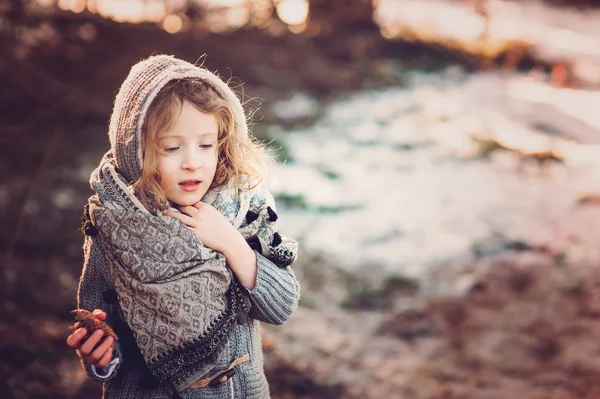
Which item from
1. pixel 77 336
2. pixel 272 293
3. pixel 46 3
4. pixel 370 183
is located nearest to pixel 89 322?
pixel 77 336

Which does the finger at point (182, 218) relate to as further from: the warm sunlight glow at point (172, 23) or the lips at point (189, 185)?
the warm sunlight glow at point (172, 23)

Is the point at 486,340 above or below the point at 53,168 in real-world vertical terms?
below

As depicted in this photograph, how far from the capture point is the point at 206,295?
1.52 meters

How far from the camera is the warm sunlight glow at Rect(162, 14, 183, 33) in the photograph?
8.08 meters

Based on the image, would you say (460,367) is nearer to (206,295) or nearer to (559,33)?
(206,295)

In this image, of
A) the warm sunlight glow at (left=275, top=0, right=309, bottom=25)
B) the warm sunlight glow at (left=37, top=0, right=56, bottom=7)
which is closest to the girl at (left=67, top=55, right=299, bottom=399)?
the warm sunlight glow at (left=37, top=0, right=56, bottom=7)

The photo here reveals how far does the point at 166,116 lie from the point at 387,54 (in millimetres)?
9336

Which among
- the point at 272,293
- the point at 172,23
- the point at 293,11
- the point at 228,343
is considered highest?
the point at 293,11

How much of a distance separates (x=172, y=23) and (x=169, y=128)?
717 cm

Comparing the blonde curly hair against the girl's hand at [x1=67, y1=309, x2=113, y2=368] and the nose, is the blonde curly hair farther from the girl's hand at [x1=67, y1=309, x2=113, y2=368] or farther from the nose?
the girl's hand at [x1=67, y1=309, x2=113, y2=368]

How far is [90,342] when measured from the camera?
4.82 ft

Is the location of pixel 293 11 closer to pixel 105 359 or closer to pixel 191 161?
pixel 191 161

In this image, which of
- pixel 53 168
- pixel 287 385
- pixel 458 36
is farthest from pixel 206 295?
pixel 458 36

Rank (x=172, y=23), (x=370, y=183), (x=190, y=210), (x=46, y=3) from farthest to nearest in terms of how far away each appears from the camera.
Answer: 1. (x=172, y=23)
2. (x=370, y=183)
3. (x=46, y=3)
4. (x=190, y=210)
